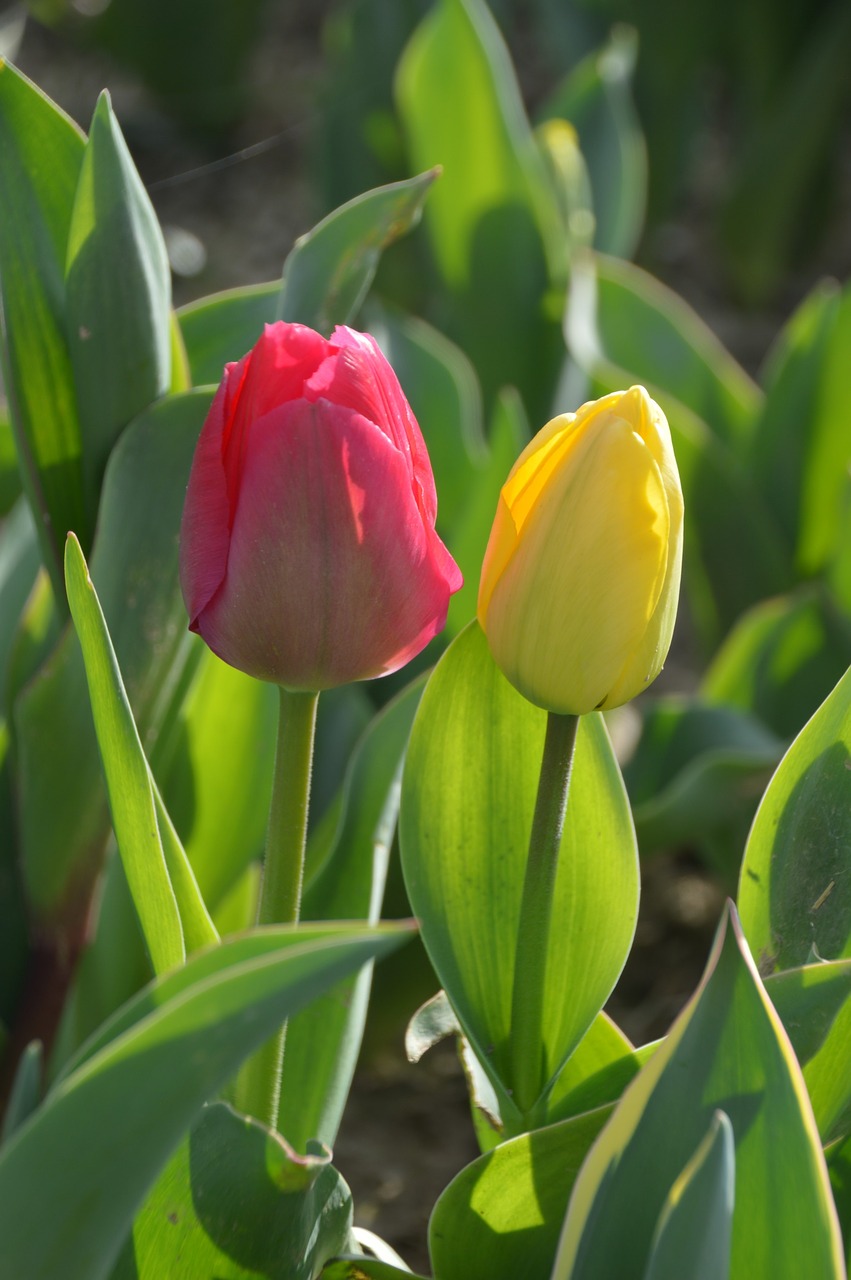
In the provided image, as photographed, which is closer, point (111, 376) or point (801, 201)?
point (111, 376)

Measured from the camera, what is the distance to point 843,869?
56 cm

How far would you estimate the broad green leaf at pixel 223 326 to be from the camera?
0.73 m

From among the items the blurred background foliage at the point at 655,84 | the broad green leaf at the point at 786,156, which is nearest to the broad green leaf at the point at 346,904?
the blurred background foliage at the point at 655,84

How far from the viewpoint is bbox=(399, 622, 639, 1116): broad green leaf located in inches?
22.5

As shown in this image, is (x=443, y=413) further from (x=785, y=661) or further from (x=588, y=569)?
(x=588, y=569)

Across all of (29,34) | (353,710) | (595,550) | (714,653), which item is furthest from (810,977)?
(29,34)

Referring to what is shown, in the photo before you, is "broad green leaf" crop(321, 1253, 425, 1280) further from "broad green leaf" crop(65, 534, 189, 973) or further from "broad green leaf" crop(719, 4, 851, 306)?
"broad green leaf" crop(719, 4, 851, 306)

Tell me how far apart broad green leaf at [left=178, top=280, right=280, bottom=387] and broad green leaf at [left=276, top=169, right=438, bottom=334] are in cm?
6

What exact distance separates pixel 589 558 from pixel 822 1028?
21 cm

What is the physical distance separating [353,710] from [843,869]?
51 centimetres

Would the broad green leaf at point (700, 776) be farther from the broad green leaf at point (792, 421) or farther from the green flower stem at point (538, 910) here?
the green flower stem at point (538, 910)

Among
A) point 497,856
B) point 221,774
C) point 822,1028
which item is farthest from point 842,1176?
point 221,774

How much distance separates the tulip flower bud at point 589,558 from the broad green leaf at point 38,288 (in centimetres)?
26

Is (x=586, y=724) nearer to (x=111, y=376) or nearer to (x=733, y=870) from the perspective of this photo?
(x=111, y=376)
